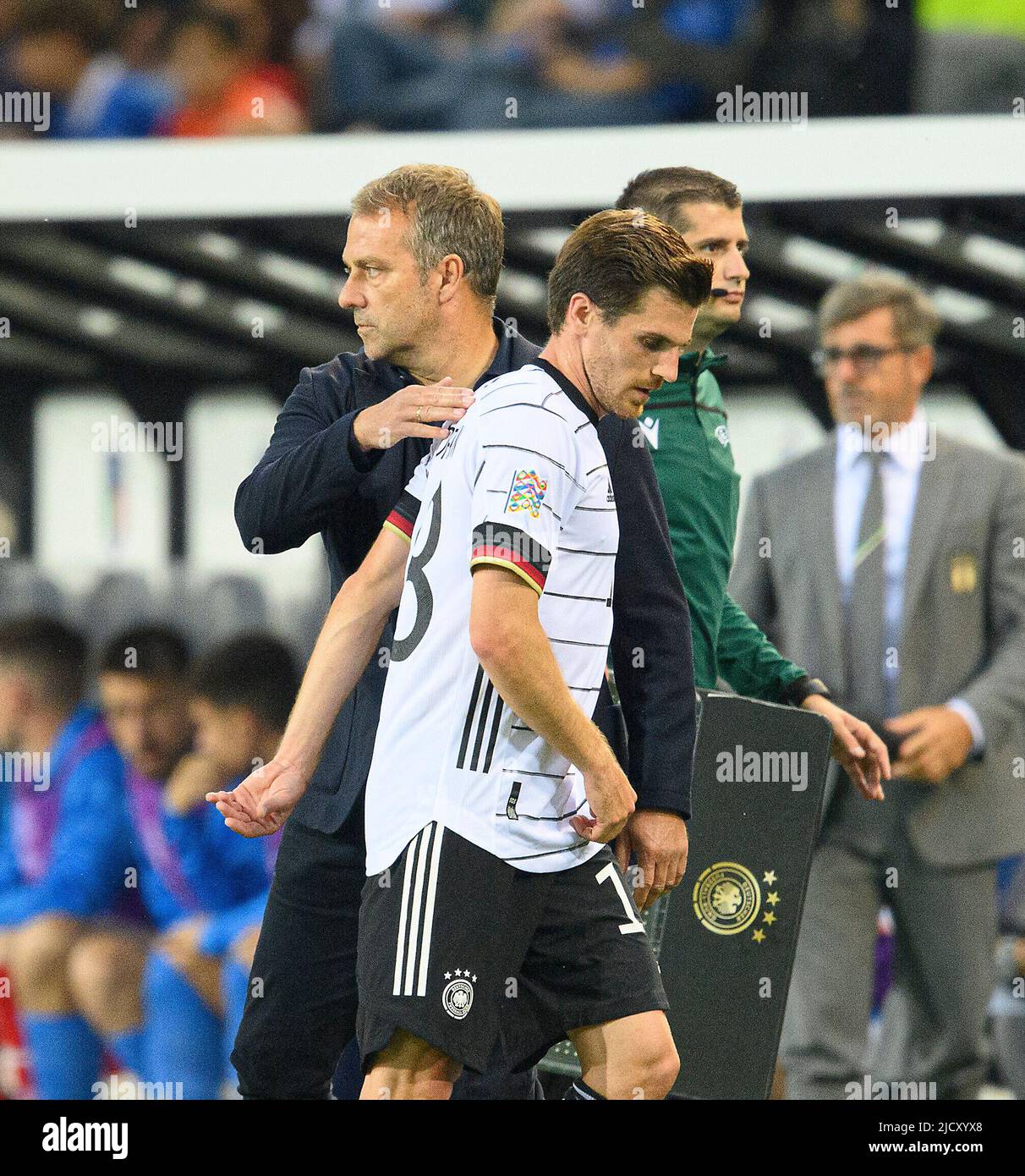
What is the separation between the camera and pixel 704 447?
2.84 metres

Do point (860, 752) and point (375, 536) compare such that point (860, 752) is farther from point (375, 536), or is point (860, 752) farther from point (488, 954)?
point (488, 954)

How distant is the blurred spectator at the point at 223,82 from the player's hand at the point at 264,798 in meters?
2.91

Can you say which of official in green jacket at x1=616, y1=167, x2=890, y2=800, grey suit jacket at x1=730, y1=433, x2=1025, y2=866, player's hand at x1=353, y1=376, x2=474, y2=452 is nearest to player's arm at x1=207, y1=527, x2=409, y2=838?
player's hand at x1=353, y1=376, x2=474, y2=452

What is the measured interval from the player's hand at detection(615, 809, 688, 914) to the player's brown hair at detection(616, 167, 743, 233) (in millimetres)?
1050

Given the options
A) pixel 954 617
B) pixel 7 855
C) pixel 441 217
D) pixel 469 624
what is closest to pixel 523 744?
pixel 469 624

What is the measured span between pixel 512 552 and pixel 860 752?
3.56 feet

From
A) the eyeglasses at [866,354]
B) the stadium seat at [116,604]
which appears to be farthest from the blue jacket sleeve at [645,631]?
the stadium seat at [116,604]

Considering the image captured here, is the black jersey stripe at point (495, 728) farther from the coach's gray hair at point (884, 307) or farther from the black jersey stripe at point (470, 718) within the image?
the coach's gray hair at point (884, 307)

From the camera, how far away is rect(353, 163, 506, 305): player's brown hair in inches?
96.0

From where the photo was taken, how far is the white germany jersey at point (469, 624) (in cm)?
201

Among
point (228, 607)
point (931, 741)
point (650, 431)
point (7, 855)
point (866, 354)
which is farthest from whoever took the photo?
point (228, 607)

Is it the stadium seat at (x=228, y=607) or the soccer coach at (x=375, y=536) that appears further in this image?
the stadium seat at (x=228, y=607)

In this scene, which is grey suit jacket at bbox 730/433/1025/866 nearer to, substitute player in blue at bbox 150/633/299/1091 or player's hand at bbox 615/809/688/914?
substitute player in blue at bbox 150/633/299/1091
